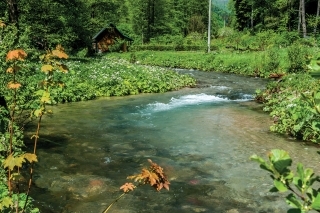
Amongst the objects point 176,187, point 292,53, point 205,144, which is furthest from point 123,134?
point 292,53

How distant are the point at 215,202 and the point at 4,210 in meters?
3.62

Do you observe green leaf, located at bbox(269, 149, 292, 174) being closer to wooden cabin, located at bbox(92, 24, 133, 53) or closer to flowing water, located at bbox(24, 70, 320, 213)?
flowing water, located at bbox(24, 70, 320, 213)

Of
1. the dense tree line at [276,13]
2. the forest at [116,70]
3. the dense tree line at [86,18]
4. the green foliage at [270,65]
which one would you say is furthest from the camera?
the dense tree line at [276,13]

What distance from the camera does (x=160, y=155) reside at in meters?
8.20

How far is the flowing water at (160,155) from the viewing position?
5770 millimetres

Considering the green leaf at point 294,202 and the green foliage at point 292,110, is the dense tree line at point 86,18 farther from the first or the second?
the green leaf at point 294,202

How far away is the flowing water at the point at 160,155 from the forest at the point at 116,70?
2.13ft

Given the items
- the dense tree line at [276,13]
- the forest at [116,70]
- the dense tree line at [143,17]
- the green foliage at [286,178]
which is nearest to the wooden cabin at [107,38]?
the dense tree line at [143,17]

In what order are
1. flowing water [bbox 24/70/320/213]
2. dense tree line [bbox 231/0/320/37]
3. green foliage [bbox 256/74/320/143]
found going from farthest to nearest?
dense tree line [bbox 231/0/320/37]
green foliage [bbox 256/74/320/143]
flowing water [bbox 24/70/320/213]

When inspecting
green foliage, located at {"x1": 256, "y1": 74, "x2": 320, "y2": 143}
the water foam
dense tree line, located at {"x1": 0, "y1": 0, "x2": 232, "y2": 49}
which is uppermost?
dense tree line, located at {"x1": 0, "y1": 0, "x2": 232, "y2": 49}

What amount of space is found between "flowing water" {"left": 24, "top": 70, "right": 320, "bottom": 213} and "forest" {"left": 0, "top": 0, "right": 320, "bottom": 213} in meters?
0.65

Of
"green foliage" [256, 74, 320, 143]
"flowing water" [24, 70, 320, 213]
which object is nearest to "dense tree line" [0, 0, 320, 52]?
"flowing water" [24, 70, 320, 213]

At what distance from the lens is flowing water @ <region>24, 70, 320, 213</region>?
Result: 5.77m

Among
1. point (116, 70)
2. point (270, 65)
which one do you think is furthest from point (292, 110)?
point (270, 65)
